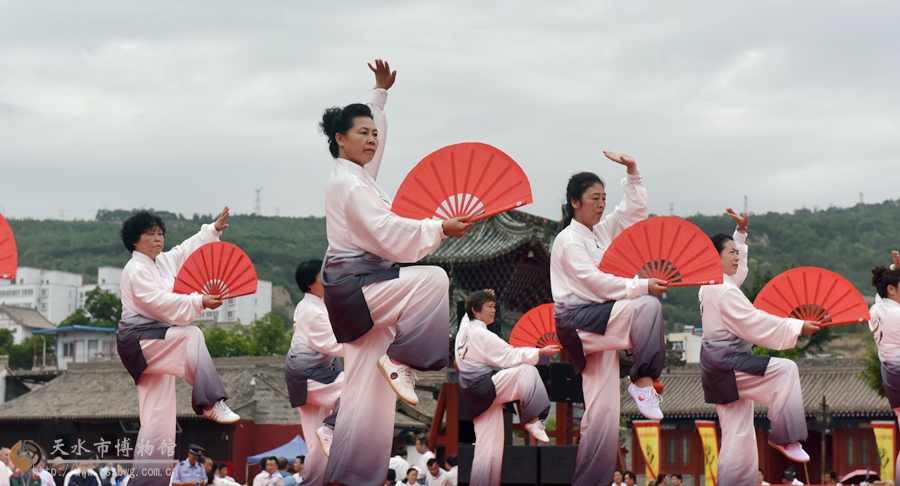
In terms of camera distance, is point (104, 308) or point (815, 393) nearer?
point (815, 393)

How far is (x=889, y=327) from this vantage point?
31.0 ft

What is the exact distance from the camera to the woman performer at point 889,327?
30.7 feet

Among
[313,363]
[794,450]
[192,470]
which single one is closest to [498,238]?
[192,470]

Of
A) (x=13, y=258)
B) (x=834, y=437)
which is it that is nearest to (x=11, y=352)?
(x=834, y=437)

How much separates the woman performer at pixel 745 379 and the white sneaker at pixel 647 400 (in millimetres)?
1522

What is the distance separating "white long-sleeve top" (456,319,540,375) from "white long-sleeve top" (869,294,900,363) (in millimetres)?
3189

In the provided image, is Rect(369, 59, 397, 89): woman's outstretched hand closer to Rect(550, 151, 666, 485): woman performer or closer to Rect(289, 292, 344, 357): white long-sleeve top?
Rect(550, 151, 666, 485): woman performer

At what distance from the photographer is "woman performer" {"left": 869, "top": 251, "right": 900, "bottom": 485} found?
936 centimetres

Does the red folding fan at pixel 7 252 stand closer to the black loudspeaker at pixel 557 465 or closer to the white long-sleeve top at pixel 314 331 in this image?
the white long-sleeve top at pixel 314 331

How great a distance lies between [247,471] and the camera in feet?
91.6

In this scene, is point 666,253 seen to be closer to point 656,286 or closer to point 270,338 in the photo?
point 656,286

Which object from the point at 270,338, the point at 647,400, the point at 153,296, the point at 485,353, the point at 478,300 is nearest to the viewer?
the point at 647,400

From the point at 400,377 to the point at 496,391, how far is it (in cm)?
447

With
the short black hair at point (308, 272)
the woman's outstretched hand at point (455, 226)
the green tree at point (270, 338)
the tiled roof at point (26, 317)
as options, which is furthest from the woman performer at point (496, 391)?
the tiled roof at point (26, 317)
